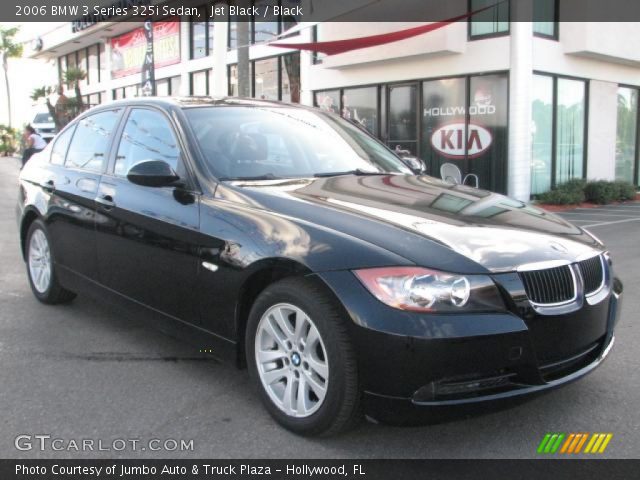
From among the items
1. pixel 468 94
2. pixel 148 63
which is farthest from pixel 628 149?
pixel 148 63

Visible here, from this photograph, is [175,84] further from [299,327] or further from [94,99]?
[299,327]

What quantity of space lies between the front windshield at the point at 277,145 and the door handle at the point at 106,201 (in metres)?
0.79

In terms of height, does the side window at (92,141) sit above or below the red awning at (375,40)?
below

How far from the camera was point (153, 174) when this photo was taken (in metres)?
3.69

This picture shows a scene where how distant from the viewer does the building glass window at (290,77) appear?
747 inches

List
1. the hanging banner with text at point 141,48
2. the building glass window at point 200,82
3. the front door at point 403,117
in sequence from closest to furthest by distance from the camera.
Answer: the front door at point 403,117 → the building glass window at point 200,82 → the hanging banner with text at point 141,48

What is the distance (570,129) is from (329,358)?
14670mm

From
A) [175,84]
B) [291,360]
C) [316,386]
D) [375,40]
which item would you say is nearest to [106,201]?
[291,360]

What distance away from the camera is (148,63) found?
1509 centimetres

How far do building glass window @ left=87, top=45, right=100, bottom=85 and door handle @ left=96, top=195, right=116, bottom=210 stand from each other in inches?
1231

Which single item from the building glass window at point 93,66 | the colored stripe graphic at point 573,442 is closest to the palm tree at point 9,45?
the building glass window at point 93,66

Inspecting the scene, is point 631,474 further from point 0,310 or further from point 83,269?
point 0,310

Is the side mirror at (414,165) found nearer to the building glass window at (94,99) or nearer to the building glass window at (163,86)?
the building glass window at (163,86)

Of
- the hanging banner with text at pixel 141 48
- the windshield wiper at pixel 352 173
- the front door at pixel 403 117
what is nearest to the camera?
the windshield wiper at pixel 352 173
